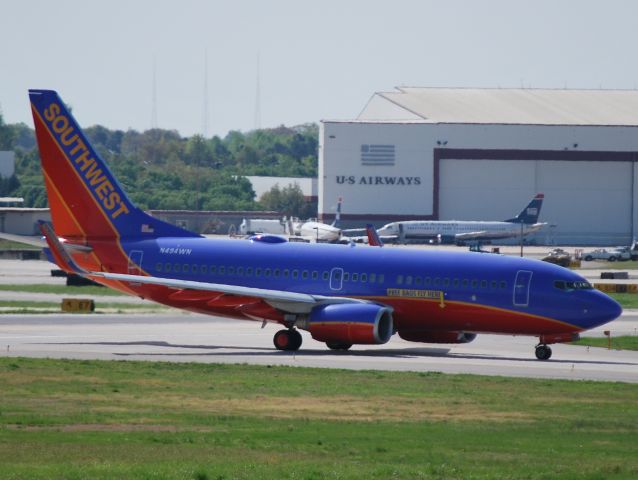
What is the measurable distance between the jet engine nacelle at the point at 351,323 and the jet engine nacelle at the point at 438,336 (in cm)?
174

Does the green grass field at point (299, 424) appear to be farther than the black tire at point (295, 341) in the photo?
No

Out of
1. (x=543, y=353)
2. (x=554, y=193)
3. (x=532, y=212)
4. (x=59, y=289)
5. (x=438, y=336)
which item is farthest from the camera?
(x=554, y=193)

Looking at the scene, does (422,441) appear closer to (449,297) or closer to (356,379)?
(356,379)

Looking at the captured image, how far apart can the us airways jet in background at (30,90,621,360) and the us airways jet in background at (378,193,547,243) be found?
11227cm

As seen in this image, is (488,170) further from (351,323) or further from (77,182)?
(351,323)

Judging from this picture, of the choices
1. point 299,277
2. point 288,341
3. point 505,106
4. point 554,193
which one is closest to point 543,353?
point 288,341

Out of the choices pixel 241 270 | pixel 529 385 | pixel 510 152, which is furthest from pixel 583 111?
pixel 529 385

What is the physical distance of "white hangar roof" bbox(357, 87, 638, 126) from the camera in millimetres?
182000

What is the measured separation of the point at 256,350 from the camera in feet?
171

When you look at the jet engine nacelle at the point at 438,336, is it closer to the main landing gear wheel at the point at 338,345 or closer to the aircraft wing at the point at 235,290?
the main landing gear wheel at the point at 338,345

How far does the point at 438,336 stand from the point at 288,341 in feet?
18.7

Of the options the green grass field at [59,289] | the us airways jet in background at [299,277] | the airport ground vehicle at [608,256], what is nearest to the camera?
the us airways jet in background at [299,277]

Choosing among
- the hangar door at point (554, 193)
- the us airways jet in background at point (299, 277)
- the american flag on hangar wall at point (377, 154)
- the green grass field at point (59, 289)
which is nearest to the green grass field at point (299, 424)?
the us airways jet in background at point (299, 277)

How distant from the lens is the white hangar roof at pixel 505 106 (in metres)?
182
